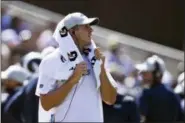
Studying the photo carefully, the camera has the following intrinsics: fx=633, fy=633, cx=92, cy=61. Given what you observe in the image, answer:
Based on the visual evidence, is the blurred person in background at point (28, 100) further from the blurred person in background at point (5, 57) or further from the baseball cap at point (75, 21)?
the baseball cap at point (75, 21)

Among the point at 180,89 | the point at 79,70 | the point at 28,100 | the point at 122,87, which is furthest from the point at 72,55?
the point at 180,89

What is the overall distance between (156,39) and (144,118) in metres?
2.18

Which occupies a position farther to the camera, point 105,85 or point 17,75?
point 17,75

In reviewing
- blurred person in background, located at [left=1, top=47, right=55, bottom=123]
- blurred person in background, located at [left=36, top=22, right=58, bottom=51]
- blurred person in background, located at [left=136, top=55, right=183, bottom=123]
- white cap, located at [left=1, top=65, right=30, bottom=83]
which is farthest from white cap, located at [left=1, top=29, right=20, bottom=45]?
blurred person in background, located at [left=136, top=55, right=183, bottom=123]

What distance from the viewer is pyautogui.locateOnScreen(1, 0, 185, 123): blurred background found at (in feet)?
21.6

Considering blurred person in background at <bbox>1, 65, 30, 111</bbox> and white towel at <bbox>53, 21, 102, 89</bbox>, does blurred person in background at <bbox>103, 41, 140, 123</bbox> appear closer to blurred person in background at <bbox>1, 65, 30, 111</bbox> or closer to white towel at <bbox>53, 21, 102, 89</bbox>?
white towel at <bbox>53, 21, 102, 89</bbox>

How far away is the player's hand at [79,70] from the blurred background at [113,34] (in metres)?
2.53

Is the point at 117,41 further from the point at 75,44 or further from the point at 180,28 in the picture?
Result: the point at 75,44

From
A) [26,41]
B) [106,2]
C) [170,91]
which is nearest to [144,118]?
[170,91]

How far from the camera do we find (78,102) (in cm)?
355

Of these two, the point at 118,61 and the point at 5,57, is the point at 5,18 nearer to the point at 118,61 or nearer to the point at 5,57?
the point at 5,57

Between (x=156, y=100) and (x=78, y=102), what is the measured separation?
94.8 inches

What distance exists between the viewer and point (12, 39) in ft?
25.0

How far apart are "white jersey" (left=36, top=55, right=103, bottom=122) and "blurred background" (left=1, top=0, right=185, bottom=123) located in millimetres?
2437
